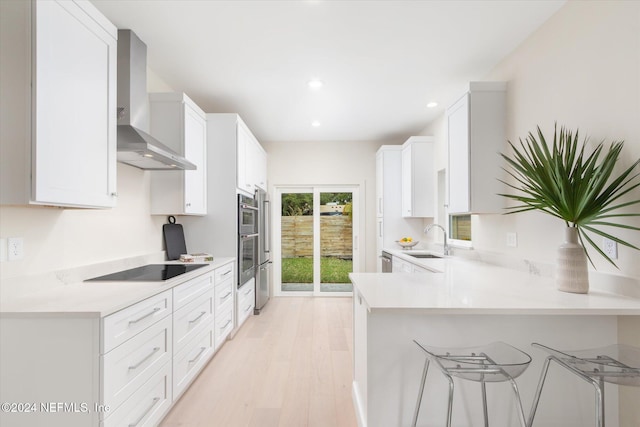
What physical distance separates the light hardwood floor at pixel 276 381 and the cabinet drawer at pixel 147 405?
179mm

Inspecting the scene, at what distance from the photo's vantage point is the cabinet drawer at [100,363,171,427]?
1516mm

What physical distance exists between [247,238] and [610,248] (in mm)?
3205

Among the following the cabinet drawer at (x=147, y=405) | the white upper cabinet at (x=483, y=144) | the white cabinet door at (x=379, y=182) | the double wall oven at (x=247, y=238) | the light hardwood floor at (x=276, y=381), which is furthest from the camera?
the white cabinet door at (x=379, y=182)

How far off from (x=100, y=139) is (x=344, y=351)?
2.63 metres

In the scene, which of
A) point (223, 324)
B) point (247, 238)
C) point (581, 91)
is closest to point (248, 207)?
point (247, 238)

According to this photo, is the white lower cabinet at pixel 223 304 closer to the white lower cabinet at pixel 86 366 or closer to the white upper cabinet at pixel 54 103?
the white lower cabinet at pixel 86 366

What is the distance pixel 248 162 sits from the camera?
3.98 m

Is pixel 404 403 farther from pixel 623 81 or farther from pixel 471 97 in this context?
pixel 471 97

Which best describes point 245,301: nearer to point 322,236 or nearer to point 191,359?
point 191,359

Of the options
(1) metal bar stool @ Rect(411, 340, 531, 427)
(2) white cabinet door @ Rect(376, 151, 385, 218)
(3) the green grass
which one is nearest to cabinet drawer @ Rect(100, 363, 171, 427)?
(1) metal bar stool @ Rect(411, 340, 531, 427)

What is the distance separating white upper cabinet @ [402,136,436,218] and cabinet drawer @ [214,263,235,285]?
2.56 m

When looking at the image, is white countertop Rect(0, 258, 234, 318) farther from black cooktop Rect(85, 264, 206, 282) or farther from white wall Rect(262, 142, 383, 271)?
white wall Rect(262, 142, 383, 271)

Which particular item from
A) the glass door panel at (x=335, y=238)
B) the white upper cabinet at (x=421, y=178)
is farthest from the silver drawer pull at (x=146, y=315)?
the glass door panel at (x=335, y=238)

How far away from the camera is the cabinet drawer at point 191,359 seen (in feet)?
6.99
